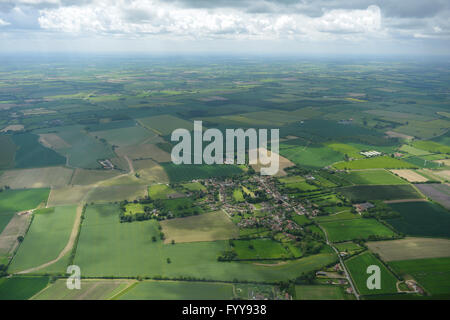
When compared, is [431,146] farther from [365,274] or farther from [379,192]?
[365,274]

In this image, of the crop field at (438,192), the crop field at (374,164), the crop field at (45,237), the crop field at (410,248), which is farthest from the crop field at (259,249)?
the crop field at (374,164)

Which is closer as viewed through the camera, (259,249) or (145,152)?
(259,249)

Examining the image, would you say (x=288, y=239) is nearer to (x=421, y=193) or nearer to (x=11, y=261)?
(x=421, y=193)

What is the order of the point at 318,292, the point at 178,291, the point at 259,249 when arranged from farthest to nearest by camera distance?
the point at 259,249 → the point at 178,291 → the point at 318,292

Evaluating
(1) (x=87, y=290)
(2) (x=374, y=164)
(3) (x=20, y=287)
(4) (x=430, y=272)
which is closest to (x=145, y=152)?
(3) (x=20, y=287)

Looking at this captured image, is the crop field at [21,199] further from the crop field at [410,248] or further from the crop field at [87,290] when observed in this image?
the crop field at [410,248]

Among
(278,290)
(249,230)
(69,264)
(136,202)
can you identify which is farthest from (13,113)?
(278,290)

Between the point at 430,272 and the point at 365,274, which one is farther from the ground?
the point at 430,272
